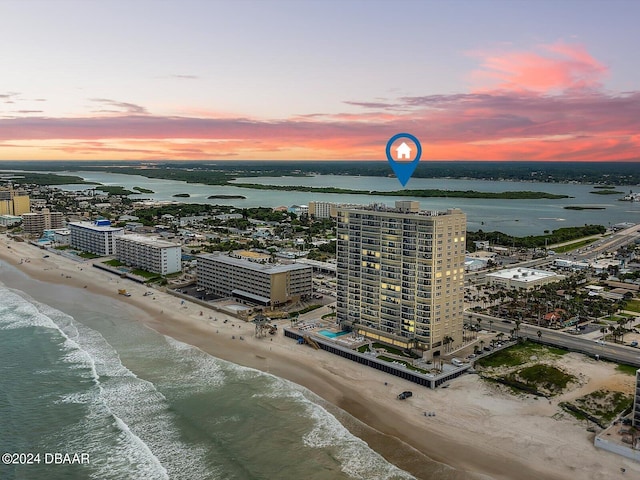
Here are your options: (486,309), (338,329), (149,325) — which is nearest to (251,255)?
(149,325)

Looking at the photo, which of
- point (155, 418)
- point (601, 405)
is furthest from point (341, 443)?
point (601, 405)

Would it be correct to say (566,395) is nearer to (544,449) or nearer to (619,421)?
(619,421)

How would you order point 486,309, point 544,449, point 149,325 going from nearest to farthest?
1. point 544,449
2. point 149,325
3. point 486,309

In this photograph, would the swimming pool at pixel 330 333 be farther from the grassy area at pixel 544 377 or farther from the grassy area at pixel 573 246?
the grassy area at pixel 573 246

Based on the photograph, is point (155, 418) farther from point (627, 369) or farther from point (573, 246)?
point (573, 246)

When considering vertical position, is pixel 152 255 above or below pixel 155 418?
above

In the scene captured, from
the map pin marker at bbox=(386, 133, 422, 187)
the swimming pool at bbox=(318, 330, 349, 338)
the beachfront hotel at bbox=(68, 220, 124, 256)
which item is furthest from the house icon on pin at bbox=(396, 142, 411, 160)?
the beachfront hotel at bbox=(68, 220, 124, 256)

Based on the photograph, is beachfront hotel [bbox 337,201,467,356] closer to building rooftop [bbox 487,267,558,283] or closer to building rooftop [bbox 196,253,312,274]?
building rooftop [bbox 196,253,312,274]
